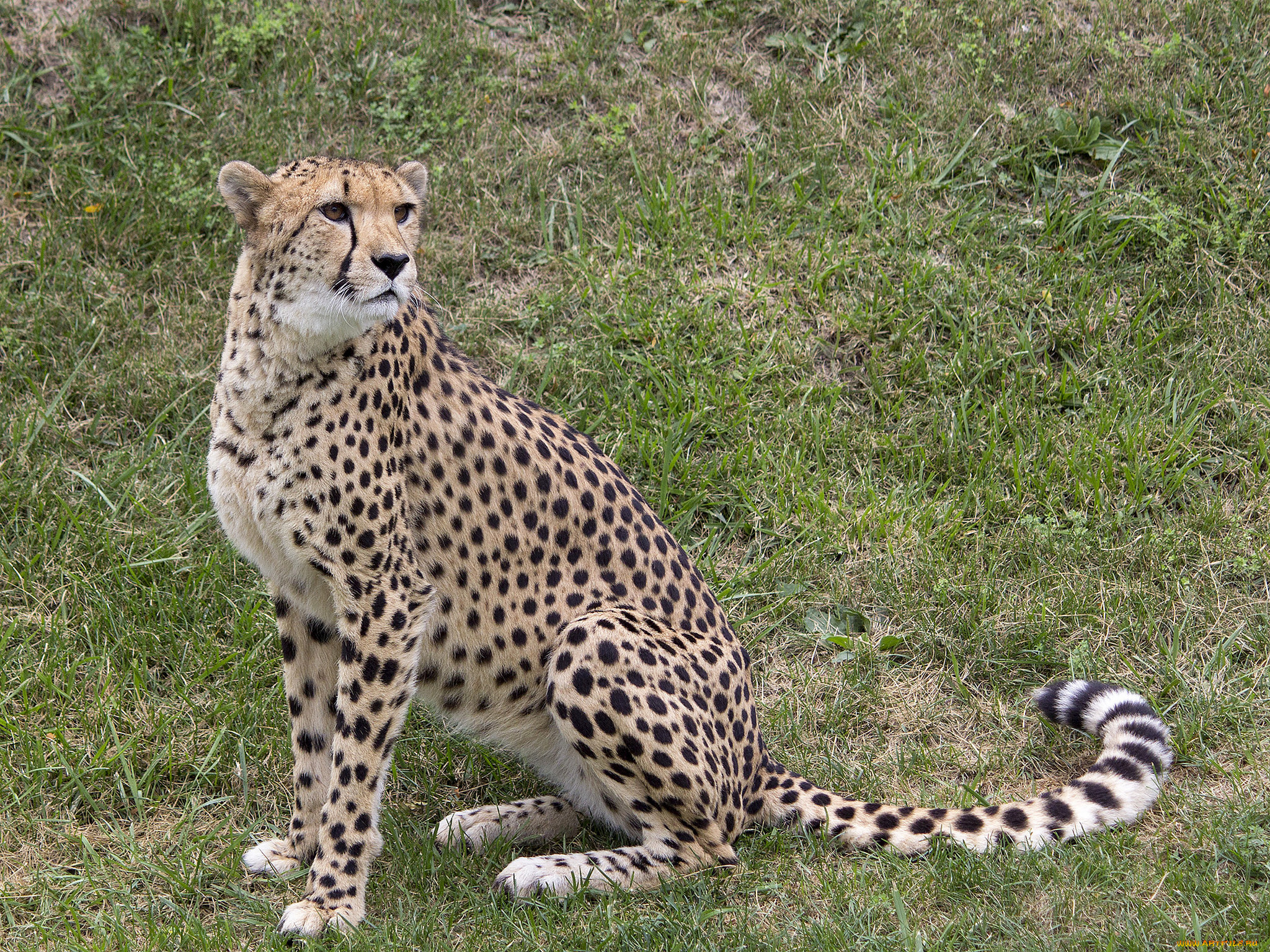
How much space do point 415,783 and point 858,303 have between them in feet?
9.56

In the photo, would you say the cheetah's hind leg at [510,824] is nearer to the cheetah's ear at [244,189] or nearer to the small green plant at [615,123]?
the cheetah's ear at [244,189]

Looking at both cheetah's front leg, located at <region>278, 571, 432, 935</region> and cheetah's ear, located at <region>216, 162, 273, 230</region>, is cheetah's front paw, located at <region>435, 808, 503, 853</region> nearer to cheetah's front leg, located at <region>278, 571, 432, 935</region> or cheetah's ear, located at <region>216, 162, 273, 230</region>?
cheetah's front leg, located at <region>278, 571, 432, 935</region>

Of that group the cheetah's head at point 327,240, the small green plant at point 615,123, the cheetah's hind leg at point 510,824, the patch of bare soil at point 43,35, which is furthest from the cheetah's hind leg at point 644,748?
the patch of bare soil at point 43,35

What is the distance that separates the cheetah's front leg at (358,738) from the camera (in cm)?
374

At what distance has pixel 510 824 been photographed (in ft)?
13.8

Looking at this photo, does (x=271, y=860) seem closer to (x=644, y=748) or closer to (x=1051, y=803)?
(x=644, y=748)

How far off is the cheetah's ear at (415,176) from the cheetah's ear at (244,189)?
0.39 meters

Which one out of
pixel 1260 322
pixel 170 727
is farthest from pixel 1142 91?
pixel 170 727

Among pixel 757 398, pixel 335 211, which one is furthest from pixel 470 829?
pixel 757 398

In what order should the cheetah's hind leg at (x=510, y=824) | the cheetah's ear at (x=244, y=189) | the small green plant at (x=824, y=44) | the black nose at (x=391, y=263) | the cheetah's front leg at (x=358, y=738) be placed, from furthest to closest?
1. the small green plant at (x=824, y=44)
2. the cheetah's hind leg at (x=510, y=824)
3. the cheetah's front leg at (x=358, y=738)
4. the cheetah's ear at (x=244, y=189)
5. the black nose at (x=391, y=263)

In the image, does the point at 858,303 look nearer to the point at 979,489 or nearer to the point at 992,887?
the point at 979,489

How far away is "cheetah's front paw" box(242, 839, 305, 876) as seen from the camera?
4012 millimetres

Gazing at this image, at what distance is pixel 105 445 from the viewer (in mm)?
5457

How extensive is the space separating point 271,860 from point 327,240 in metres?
1.90
